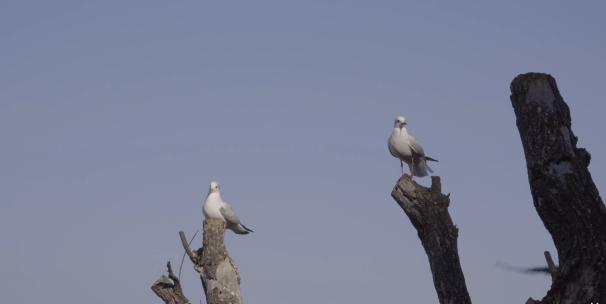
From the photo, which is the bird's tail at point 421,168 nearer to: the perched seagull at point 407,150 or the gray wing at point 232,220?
the perched seagull at point 407,150

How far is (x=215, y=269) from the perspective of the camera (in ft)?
37.1

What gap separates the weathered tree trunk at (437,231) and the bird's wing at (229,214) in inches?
303

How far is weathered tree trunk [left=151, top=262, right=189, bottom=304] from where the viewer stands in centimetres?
1191

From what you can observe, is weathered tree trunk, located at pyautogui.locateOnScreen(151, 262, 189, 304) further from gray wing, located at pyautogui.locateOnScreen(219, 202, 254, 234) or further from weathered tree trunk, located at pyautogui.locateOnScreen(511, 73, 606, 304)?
weathered tree trunk, located at pyautogui.locateOnScreen(511, 73, 606, 304)

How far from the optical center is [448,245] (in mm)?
8578

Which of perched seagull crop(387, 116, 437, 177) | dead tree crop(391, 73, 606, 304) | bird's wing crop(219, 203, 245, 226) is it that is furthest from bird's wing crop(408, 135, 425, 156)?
dead tree crop(391, 73, 606, 304)

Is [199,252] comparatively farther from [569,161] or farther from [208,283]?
[569,161]

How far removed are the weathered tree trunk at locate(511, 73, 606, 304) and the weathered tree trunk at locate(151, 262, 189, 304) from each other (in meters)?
6.73

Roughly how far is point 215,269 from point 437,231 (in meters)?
3.78

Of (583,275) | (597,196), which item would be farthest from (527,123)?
(583,275)

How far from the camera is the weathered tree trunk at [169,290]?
469 inches

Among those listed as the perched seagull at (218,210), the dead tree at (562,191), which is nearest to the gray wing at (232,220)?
the perched seagull at (218,210)

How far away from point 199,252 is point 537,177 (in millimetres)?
6738

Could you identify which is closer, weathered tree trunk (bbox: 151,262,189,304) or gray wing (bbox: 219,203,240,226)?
weathered tree trunk (bbox: 151,262,189,304)
